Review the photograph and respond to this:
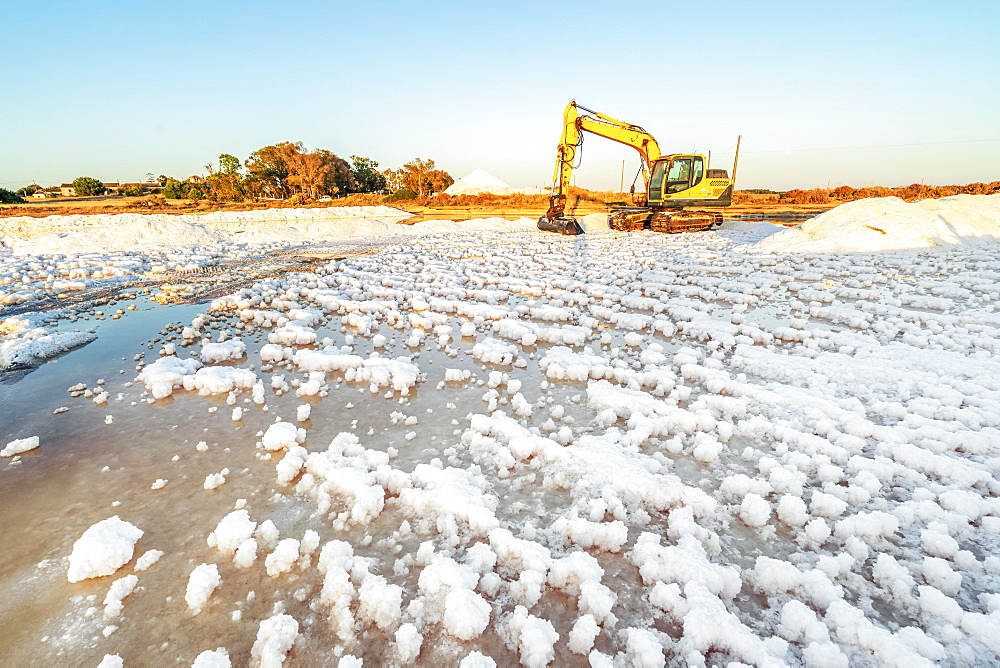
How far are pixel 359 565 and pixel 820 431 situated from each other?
3024 mm

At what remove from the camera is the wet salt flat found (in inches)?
61.7

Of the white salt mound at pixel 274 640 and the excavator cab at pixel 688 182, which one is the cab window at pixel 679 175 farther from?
the white salt mound at pixel 274 640

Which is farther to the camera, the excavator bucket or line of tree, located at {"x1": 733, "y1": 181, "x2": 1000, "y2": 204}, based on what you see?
line of tree, located at {"x1": 733, "y1": 181, "x2": 1000, "y2": 204}

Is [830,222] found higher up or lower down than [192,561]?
higher up

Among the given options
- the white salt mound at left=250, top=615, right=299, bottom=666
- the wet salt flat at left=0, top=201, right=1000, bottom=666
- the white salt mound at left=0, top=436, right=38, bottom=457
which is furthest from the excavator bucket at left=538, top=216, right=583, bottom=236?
the white salt mound at left=250, top=615, right=299, bottom=666

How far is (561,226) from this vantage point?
1831 cm

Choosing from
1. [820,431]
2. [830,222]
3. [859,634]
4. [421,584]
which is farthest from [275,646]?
[830,222]

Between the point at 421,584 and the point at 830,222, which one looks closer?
the point at 421,584

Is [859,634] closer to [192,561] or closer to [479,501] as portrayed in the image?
[479,501]

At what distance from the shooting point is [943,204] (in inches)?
586

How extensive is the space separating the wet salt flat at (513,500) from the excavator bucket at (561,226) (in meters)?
13.9

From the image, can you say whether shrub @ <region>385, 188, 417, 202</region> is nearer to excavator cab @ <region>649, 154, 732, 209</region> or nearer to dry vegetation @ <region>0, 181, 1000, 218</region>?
dry vegetation @ <region>0, 181, 1000, 218</region>

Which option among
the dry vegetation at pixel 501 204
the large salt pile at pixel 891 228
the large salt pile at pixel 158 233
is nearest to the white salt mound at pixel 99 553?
the large salt pile at pixel 891 228

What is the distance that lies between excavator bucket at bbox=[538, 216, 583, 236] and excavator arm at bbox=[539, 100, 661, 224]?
A: 6 cm
